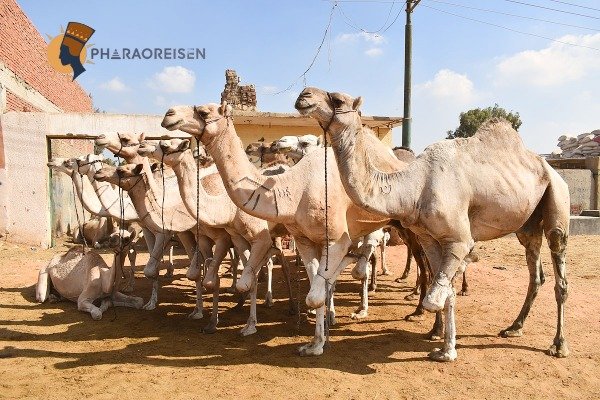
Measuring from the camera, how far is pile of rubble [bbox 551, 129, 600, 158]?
80.0ft

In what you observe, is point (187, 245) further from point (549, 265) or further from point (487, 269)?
point (549, 265)

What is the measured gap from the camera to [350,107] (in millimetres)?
4633

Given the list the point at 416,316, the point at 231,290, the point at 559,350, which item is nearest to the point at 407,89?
the point at 231,290

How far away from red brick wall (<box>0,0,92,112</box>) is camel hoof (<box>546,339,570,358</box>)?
14.6m

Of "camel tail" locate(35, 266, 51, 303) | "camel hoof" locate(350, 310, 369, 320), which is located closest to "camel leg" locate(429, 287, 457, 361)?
"camel hoof" locate(350, 310, 369, 320)

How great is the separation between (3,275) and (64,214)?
8548 millimetres

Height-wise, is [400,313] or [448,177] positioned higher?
[448,177]

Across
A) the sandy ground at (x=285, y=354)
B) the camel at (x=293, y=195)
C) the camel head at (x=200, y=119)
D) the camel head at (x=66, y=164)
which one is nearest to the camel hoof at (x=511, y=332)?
the sandy ground at (x=285, y=354)

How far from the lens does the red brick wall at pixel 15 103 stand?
1345 centimetres

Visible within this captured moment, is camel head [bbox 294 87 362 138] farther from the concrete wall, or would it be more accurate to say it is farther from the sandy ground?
the concrete wall

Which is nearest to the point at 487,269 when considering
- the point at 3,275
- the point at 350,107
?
the point at 350,107

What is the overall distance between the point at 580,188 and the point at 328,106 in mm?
19168

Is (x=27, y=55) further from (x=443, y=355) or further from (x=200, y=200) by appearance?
(x=443, y=355)

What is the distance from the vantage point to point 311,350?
17.5 feet
